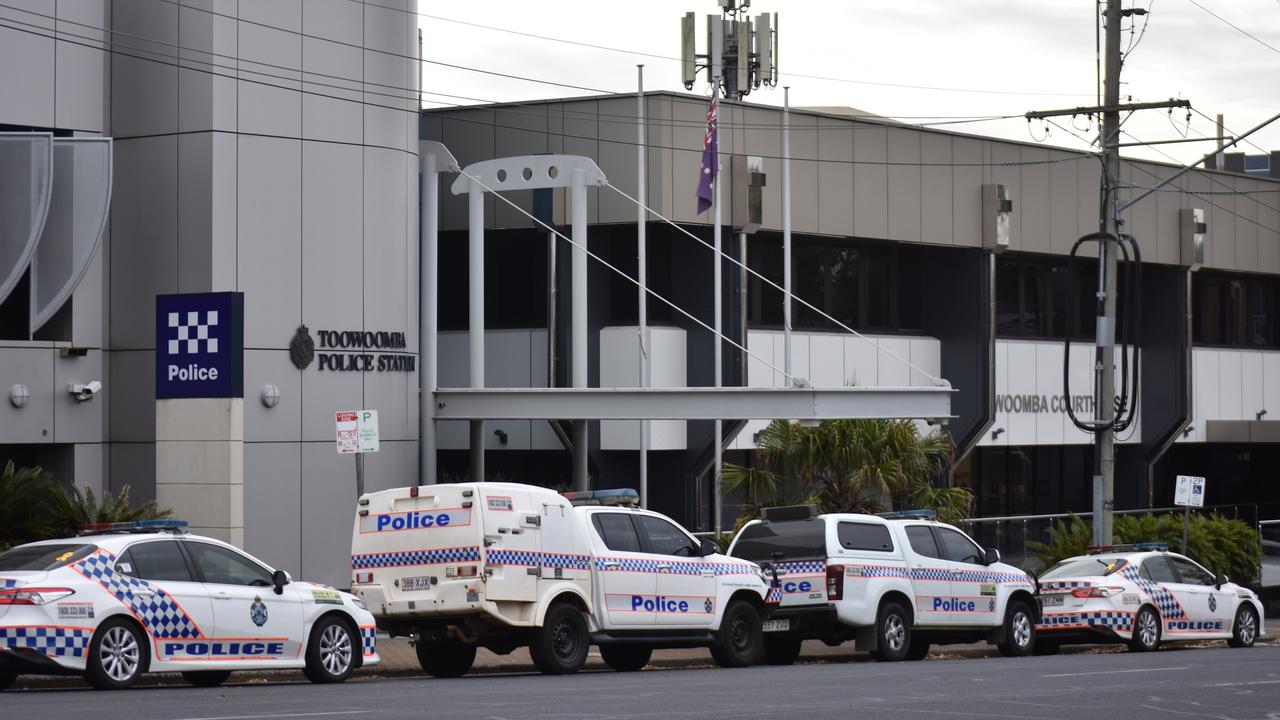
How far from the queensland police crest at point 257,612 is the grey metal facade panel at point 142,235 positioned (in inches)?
367

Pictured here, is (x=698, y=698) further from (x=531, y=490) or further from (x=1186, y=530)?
(x=1186, y=530)

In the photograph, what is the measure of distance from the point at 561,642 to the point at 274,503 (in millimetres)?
7591

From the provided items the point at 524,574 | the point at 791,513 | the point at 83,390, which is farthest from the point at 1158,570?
the point at 83,390

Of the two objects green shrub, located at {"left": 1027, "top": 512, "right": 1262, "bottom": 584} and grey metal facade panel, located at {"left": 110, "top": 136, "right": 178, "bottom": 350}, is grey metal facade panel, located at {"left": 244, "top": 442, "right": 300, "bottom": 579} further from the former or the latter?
green shrub, located at {"left": 1027, "top": 512, "right": 1262, "bottom": 584}

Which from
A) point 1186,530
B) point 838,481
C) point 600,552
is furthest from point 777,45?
point 600,552

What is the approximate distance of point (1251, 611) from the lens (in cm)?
2742

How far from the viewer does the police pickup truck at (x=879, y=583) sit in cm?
2192

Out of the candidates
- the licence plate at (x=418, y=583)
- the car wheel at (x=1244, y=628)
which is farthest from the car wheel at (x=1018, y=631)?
the licence plate at (x=418, y=583)

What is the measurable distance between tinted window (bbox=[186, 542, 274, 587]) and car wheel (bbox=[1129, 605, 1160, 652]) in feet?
41.5

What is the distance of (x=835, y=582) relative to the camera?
21.8 metres

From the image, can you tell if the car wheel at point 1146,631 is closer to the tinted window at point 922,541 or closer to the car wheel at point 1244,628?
the car wheel at point 1244,628

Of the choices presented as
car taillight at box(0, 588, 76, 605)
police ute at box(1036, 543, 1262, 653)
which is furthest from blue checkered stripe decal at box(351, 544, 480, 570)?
police ute at box(1036, 543, 1262, 653)

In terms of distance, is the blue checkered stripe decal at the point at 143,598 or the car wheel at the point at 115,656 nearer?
the car wheel at the point at 115,656

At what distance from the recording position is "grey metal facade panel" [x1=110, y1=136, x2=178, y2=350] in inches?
1011
